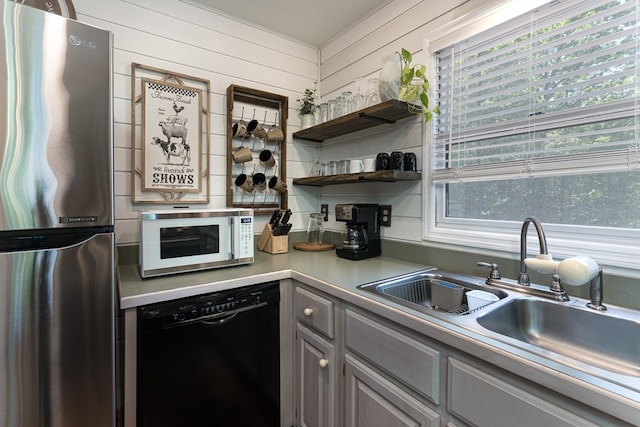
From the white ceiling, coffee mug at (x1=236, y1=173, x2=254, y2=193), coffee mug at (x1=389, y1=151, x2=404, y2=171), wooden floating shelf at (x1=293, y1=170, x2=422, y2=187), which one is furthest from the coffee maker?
the white ceiling

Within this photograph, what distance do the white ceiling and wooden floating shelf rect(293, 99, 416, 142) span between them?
74cm

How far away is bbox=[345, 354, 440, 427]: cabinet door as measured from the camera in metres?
1.00

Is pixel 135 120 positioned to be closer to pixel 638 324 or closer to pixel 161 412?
pixel 161 412

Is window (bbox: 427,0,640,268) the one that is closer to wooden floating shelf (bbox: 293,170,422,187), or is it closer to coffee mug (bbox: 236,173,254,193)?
wooden floating shelf (bbox: 293,170,422,187)

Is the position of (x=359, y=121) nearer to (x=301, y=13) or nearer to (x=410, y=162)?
(x=410, y=162)

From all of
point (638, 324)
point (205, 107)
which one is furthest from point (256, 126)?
point (638, 324)

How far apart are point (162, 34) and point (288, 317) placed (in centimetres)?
182

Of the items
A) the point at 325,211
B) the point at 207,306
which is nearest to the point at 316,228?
the point at 325,211

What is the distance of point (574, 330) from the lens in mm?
1083

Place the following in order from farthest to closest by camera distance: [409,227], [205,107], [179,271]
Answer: [205,107] → [409,227] → [179,271]

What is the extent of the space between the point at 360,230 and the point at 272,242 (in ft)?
2.01

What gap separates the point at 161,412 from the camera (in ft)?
4.13

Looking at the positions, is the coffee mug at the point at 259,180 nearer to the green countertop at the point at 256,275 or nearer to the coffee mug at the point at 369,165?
the green countertop at the point at 256,275

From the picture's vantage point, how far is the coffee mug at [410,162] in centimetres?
172
